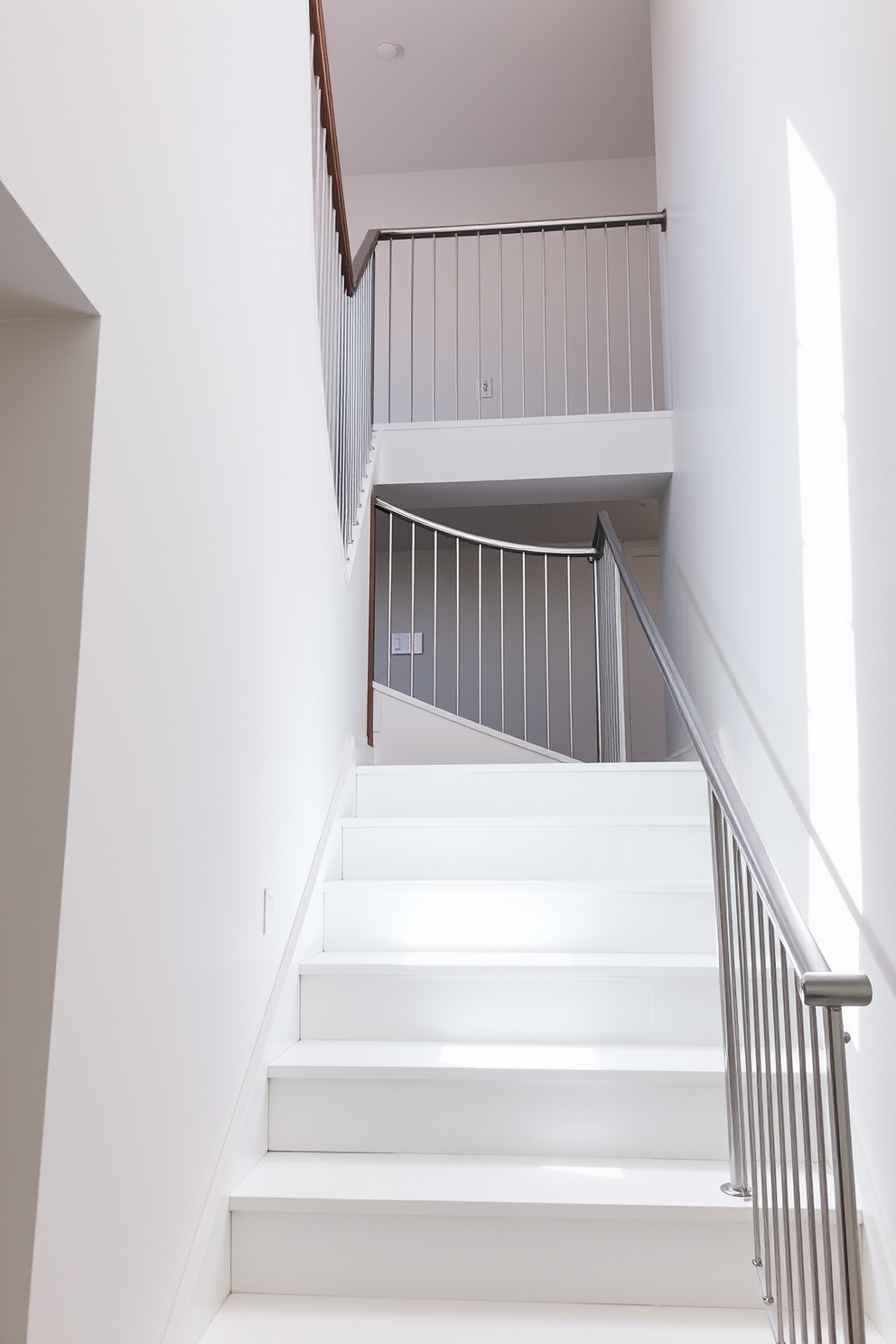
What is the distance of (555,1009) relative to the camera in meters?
2.31

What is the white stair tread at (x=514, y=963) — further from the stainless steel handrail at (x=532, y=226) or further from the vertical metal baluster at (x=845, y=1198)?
the stainless steel handrail at (x=532, y=226)

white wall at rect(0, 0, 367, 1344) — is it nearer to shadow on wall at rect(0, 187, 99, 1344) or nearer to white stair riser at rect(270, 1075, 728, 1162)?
shadow on wall at rect(0, 187, 99, 1344)

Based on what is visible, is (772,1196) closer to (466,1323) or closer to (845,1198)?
(845,1198)

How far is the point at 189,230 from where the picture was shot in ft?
5.45

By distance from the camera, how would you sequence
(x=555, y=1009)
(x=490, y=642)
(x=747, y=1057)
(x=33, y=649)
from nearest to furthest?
1. (x=33, y=649)
2. (x=747, y=1057)
3. (x=555, y=1009)
4. (x=490, y=642)

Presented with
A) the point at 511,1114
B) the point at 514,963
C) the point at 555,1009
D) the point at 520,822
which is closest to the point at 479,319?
the point at 520,822

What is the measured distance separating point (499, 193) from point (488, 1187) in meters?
6.86

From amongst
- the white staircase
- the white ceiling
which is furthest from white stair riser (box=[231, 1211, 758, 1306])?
the white ceiling

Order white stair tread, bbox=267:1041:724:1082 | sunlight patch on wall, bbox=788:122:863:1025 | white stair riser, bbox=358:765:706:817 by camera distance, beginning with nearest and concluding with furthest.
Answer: sunlight patch on wall, bbox=788:122:863:1025 → white stair tread, bbox=267:1041:724:1082 → white stair riser, bbox=358:765:706:817

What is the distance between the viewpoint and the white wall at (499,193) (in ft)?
22.7

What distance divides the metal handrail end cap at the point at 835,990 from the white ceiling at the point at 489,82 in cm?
608

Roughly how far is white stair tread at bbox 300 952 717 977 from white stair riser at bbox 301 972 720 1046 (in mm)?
18

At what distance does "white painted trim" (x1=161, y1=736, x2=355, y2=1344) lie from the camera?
156 cm

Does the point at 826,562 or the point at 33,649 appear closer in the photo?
the point at 33,649
